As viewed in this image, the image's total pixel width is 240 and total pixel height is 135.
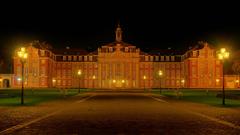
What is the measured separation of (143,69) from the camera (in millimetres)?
137000

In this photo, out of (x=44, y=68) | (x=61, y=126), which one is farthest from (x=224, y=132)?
(x=44, y=68)

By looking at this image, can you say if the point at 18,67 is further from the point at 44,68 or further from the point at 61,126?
the point at 61,126

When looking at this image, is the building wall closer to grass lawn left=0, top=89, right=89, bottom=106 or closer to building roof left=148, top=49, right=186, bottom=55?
building roof left=148, top=49, right=186, bottom=55

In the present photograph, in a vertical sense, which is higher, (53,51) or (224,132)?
(53,51)

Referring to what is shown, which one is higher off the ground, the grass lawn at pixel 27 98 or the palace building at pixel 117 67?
the palace building at pixel 117 67

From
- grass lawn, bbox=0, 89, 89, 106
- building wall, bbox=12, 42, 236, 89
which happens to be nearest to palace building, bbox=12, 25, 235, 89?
building wall, bbox=12, 42, 236, 89

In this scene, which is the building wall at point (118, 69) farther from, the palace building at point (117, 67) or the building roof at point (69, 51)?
the building roof at point (69, 51)

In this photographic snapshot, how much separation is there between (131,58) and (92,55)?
42.6ft

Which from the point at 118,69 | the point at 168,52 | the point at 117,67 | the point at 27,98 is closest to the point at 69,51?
the point at 117,67

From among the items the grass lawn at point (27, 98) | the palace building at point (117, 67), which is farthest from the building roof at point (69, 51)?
the grass lawn at point (27, 98)

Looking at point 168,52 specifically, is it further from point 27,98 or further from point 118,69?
point 27,98

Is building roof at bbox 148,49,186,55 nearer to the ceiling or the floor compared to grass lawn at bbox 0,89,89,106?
nearer to the ceiling

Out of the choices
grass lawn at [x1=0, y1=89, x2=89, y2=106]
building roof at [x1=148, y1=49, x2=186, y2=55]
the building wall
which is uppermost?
building roof at [x1=148, y1=49, x2=186, y2=55]

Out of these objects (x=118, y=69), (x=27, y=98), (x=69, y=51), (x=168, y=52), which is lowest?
(x=27, y=98)
